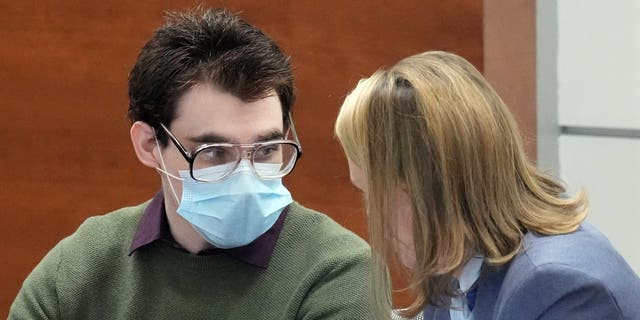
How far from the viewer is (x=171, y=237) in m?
2.09

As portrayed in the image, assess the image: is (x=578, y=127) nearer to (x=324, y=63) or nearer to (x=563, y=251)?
(x=324, y=63)

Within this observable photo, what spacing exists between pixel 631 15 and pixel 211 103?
1655mm

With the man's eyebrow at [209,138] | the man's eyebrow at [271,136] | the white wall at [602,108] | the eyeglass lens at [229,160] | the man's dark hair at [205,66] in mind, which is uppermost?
the man's dark hair at [205,66]

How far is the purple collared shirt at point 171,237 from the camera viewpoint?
6.61 feet

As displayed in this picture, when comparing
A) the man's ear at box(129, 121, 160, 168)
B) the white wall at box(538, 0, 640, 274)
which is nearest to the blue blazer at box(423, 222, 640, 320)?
the man's ear at box(129, 121, 160, 168)

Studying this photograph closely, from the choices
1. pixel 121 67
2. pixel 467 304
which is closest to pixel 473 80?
pixel 467 304

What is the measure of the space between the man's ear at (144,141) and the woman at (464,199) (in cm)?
56

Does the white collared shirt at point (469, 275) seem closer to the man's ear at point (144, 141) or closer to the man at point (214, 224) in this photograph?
the man at point (214, 224)

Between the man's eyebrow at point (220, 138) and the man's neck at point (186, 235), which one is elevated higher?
the man's eyebrow at point (220, 138)

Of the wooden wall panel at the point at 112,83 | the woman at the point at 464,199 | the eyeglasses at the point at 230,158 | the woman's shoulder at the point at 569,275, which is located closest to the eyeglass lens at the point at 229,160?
the eyeglasses at the point at 230,158

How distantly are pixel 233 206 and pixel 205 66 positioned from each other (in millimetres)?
270

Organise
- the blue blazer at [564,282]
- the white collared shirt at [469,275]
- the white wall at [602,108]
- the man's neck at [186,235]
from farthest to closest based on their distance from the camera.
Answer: the white wall at [602,108], the man's neck at [186,235], the white collared shirt at [469,275], the blue blazer at [564,282]

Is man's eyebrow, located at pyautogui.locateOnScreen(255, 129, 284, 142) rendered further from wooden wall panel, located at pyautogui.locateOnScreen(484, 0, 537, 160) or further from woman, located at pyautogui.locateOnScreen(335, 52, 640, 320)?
wooden wall panel, located at pyautogui.locateOnScreen(484, 0, 537, 160)

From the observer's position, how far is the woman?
5.02ft
